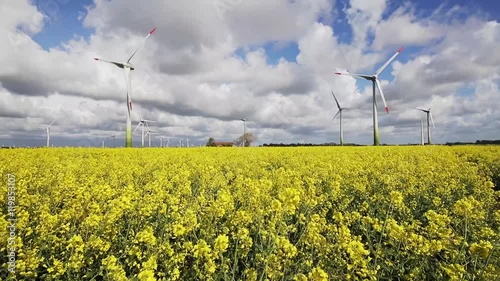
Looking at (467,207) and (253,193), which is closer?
(467,207)

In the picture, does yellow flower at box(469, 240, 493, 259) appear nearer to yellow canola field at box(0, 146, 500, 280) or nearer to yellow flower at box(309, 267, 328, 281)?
yellow canola field at box(0, 146, 500, 280)

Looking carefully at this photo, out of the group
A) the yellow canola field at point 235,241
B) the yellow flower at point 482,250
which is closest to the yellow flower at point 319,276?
the yellow canola field at point 235,241

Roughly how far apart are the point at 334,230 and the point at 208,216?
1.92m

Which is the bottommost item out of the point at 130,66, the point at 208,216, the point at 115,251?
the point at 115,251

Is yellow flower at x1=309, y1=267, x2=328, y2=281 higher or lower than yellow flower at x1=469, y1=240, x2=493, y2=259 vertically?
lower

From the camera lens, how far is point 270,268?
3475 millimetres

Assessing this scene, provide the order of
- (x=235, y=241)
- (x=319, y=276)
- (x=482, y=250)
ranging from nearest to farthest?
(x=319, y=276), (x=482, y=250), (x=235, y=241)

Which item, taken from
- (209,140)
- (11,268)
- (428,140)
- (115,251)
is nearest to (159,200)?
(115,251)

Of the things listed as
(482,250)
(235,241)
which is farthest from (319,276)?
(235,241)

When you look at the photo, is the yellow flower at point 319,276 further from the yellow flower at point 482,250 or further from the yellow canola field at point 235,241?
the yellow flower at point 482,250

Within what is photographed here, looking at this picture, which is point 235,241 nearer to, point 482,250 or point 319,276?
point 319,276

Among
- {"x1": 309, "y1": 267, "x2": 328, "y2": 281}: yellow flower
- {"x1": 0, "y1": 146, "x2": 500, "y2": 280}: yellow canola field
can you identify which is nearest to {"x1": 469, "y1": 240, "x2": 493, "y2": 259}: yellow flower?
{"x1": 0, "y1": 146, "x2": 500, "y2": 280}: yellow canola field

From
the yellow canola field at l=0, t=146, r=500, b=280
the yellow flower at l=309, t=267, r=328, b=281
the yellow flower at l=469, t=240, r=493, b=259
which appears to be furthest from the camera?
the yellow canola field at l=0, t=146, r=500, b=280

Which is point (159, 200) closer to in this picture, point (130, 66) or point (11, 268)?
point (11, 268)
